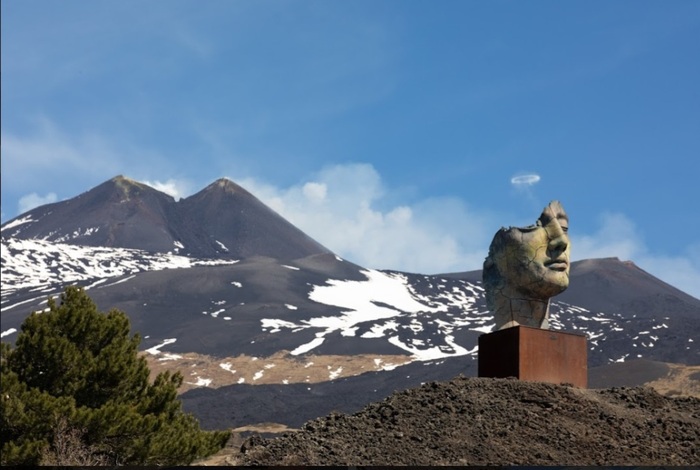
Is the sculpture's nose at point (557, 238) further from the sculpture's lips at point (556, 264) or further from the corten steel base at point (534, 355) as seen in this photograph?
the corten steel base at point (534, 355)

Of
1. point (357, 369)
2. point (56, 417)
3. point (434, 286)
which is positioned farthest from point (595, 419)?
point (434, 286)

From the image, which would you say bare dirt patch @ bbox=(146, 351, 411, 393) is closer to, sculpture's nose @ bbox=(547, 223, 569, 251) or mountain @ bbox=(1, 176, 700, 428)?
mountain @ bbox=(1, 176, 700, 428)

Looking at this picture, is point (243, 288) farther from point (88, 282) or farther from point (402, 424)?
point (402, 424)

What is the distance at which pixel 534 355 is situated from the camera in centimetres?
1892

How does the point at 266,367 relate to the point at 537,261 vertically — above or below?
above

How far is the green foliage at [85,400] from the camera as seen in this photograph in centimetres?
2161

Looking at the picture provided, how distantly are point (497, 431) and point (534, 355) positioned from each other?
9.77 ft

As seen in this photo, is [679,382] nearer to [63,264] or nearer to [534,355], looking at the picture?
[534,355]

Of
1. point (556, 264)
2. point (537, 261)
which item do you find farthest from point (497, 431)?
point (556, 264)

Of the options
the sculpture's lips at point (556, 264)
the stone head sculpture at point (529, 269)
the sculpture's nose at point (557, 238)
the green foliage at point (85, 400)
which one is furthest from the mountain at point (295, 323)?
the sculpture's lips at point (556, 264)

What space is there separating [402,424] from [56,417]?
326 inches

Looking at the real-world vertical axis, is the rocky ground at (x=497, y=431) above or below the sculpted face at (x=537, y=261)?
below

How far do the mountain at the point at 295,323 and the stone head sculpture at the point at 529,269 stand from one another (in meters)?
52.2


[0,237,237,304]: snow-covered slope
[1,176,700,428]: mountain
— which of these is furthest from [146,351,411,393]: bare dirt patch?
[0,237,237,304]: snow-covered slope
